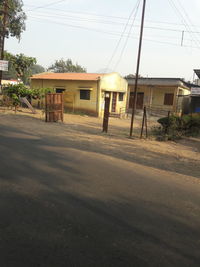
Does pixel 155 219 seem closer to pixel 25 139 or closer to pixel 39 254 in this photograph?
pixel 39 254

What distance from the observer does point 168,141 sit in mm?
11180

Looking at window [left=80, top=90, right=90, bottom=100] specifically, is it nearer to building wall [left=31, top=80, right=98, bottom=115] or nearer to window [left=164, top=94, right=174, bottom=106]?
building wall [left=31, top=80, right=98, bottom=115]

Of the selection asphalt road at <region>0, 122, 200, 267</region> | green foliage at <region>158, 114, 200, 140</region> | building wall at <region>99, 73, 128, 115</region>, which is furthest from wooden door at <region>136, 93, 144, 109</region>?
asphalt road at <region>0, 122, 200, 267</region>

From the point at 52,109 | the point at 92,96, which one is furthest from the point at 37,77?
the point at 52,109

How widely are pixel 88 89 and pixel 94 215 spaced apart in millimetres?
17788

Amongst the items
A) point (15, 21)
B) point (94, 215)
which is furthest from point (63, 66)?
point (94, 215)

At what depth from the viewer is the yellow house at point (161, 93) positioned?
25672 mm

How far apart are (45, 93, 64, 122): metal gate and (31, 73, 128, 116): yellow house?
675cm

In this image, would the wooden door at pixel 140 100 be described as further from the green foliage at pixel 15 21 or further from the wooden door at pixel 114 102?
the green foliage at pixel 15 21

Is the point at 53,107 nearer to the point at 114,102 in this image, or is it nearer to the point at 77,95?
the point at 77,95

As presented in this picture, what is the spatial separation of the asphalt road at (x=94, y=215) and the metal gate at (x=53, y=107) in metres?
7.66

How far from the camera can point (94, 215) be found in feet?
11.6

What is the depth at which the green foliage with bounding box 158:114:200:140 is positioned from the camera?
38.9 feet

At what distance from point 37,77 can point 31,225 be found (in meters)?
22.2
